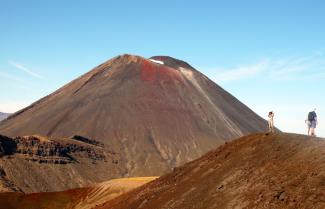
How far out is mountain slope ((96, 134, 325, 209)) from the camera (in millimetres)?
26031

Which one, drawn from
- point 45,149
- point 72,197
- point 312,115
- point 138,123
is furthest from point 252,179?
point 138,123

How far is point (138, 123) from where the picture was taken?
555 ft

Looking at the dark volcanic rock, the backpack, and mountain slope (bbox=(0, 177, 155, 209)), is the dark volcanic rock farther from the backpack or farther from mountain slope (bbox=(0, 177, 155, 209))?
the backpack

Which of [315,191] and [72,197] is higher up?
[315,191]

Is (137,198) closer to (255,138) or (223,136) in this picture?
(255,138)

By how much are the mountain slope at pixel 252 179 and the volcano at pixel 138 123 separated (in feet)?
313

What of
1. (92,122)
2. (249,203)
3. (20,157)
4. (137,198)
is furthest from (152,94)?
(249,203)

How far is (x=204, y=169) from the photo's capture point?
39.3 meters

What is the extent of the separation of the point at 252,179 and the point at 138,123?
457 ft

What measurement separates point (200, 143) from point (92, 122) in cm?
3707

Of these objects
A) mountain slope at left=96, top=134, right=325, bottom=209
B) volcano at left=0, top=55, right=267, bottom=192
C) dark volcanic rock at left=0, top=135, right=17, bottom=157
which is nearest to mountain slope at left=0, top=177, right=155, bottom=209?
mountain slope at left=96, top=134, right=325, bottom=209

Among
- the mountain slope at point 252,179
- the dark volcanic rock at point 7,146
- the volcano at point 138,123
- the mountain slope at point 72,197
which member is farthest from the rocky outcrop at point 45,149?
the mountain slope at point 252,179

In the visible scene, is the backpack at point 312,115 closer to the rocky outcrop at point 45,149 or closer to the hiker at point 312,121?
the hiker at point 312,121

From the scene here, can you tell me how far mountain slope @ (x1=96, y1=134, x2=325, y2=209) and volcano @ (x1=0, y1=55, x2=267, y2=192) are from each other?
95370 mm
